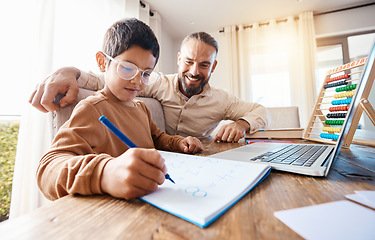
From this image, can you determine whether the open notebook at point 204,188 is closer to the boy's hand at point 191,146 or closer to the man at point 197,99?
the boy's hand at point 191,146

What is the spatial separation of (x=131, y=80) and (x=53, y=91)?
310 mm

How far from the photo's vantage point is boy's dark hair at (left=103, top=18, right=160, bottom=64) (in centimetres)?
68

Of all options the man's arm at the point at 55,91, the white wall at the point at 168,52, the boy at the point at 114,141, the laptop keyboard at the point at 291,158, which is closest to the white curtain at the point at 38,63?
the man's arm at the point at 55,91

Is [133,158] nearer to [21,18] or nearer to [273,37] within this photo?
[21,18]

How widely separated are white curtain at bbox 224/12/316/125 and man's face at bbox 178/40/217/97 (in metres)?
2.46

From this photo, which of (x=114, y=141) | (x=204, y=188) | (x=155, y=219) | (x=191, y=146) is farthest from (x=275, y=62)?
(x=155, y=219)

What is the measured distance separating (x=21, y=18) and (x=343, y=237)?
1858 millimetres

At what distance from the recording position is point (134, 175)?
10.8 inches

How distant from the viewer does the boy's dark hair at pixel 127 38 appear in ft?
2.24

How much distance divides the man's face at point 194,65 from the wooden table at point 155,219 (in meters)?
1.20

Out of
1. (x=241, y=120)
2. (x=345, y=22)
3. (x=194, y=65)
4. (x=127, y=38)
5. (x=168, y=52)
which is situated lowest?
(x=241, y=120)

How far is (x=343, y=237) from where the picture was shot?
0.60 feet

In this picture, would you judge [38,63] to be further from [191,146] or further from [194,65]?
[191,146]

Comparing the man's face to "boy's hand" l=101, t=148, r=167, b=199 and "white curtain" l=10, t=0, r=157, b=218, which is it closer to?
"white curtain" l=10, t=0, r=157, b=218
